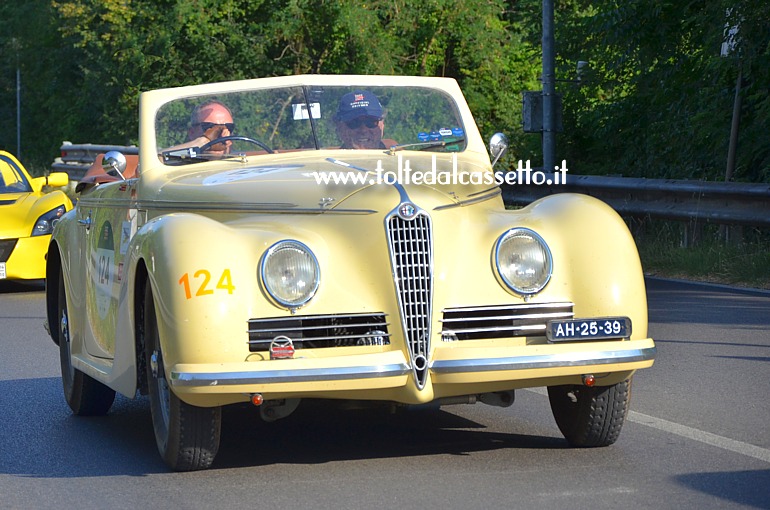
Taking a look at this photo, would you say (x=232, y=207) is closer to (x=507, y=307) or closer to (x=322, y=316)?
(x=322, y=316)

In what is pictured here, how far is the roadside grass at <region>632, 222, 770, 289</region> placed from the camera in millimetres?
13305

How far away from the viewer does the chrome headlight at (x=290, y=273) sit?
5648 mm

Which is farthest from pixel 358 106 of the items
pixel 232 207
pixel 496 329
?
pixel 496 329

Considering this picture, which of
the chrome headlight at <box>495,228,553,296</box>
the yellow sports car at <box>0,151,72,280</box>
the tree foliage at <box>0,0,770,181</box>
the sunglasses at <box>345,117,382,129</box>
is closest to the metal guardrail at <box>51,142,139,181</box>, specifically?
the tree foliage at <box>0,0,770,181</box>

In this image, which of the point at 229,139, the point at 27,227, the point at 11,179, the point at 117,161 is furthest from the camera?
the point at 11,179

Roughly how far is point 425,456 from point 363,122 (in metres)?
1.98

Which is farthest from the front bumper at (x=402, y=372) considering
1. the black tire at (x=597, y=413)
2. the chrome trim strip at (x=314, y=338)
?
the black tire at (x=597, y=413)

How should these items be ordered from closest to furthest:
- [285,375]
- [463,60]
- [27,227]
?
[285,375]
[27,227]
[463,60]

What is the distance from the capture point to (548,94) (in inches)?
926

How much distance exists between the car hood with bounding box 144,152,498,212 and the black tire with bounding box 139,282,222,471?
2.06 feet

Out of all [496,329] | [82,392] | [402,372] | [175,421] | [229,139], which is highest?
[229,139]

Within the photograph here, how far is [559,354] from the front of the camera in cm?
575

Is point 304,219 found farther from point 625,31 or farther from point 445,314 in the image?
point 625,31

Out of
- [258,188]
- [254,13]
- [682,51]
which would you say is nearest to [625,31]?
[682,51]
